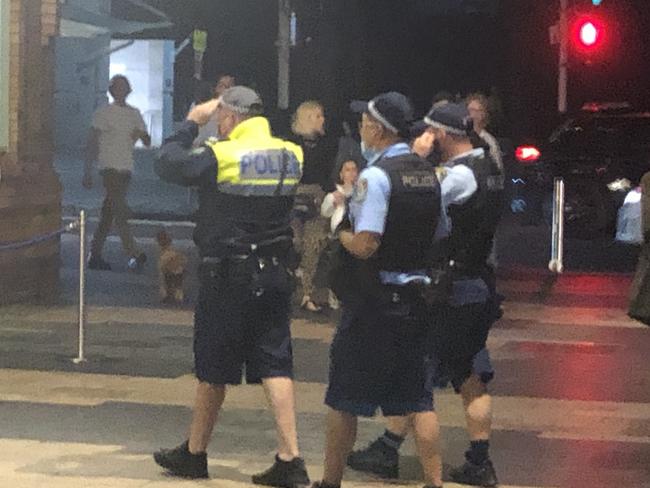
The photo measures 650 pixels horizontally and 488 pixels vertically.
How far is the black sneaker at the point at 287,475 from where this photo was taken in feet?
25.7

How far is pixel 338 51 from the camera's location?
28.8 m

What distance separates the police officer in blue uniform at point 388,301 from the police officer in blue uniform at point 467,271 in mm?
510

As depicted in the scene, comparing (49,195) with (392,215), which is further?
(49,195)

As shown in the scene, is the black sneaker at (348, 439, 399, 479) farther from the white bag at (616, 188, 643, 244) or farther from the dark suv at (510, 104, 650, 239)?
the dark suv at (510, 104, 650, 239)

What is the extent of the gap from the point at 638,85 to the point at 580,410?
21946mm

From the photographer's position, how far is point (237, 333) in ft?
25.6

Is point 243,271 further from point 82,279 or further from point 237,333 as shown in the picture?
point 82,279

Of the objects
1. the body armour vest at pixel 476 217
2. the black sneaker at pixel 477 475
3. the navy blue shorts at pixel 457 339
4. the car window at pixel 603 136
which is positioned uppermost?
the car window at pixel 603 136

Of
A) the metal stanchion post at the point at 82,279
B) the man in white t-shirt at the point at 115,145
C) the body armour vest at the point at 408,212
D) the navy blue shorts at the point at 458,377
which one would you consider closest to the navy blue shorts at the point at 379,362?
the body armour vest at the point at 408,212

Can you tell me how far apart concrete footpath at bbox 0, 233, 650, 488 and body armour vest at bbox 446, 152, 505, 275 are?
1.17m

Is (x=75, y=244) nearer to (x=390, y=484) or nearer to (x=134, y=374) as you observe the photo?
(x=134, y=374)

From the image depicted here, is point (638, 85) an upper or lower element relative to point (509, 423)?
upper

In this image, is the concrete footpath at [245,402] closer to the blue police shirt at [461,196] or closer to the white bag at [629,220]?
the blue police shirt at [461,196]

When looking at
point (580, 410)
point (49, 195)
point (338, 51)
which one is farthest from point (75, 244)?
point (580, 410)
